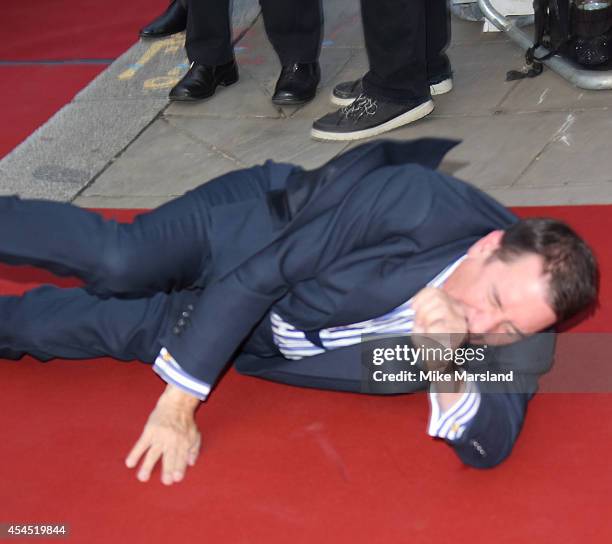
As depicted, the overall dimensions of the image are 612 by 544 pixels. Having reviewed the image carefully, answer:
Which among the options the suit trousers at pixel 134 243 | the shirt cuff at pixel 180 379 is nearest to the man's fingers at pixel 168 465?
the shirt cuff at pixel 180 379

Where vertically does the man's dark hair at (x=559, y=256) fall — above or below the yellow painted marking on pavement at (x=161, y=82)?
above

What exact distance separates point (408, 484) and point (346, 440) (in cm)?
19

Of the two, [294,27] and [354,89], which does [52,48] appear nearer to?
[294,27]

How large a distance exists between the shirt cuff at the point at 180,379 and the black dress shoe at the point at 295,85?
1844 mm

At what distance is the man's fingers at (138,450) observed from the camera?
80.6 inches

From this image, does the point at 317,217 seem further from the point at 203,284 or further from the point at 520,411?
the point at 520,411

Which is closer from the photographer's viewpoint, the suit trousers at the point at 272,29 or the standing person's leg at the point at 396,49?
the standing person's leg at the point at 396,49

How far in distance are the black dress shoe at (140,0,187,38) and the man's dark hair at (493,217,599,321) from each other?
3002 mm

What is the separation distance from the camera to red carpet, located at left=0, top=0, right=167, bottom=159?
13.0 ft

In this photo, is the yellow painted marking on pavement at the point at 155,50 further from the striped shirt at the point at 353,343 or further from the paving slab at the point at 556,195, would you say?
the striped shirt at the point at 353,343

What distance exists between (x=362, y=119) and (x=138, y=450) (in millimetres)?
1730

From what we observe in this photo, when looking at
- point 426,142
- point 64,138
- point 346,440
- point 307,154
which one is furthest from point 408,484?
point 64,138

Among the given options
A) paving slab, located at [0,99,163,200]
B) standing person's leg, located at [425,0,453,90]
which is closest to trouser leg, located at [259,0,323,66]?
standing person's leg, located at [425,0,453,90]

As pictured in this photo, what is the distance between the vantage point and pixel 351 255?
199cm
